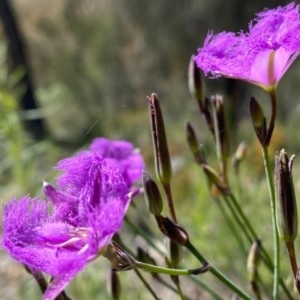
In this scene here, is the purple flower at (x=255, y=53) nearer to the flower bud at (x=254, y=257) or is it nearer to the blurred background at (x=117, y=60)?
the flower bud at (x=254, y=257)

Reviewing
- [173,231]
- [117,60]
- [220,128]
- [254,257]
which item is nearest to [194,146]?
[220,128]

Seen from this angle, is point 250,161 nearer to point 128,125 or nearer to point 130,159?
point 128,125

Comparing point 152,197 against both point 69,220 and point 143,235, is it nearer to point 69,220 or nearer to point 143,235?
point 69,220

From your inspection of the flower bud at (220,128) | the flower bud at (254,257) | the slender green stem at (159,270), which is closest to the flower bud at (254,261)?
the flower bud at (254,257)

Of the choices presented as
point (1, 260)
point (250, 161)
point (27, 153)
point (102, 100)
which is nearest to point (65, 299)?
point (27, 153)

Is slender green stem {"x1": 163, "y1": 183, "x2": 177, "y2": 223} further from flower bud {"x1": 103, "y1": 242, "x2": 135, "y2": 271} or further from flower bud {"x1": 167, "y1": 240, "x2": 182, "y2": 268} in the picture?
flower bud {"x1": 103, "y1": 242, "x2": 135, "y2": 271}

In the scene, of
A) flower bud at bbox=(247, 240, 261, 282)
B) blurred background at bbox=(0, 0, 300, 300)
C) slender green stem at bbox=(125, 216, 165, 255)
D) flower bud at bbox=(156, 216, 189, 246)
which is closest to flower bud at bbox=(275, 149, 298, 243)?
flower bud at bbox=(156, 216, 189, 246)
